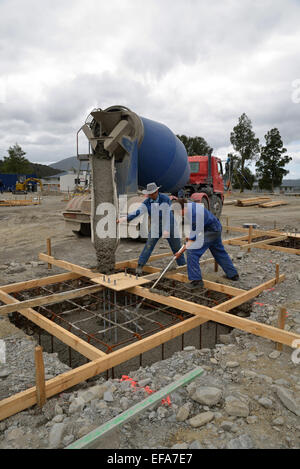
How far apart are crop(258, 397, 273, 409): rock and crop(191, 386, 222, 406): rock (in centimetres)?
30

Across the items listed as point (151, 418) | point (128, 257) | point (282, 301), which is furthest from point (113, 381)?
point (128, 257)

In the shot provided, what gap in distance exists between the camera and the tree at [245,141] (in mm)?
36812

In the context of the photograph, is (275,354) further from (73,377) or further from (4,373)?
(4,373)

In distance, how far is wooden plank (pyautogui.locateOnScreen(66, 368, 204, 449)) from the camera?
6.35 ft

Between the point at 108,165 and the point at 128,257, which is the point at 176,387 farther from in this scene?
the point at 128,257

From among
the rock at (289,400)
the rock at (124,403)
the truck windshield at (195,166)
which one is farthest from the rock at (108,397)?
the truck windshield at (195,166)

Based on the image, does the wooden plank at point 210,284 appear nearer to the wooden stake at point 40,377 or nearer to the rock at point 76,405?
the rock at point 76,405

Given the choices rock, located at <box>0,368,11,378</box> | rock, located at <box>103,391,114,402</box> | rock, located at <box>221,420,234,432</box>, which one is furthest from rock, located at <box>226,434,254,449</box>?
rock, located at <box>0,368,11,378</box>

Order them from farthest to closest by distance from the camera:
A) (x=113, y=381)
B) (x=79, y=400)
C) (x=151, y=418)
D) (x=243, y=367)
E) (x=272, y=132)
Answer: (x=272, y=132)
(x=243, y=367)
(x=113, y=381)
(x=79, y=400)
(x=151, y=418)

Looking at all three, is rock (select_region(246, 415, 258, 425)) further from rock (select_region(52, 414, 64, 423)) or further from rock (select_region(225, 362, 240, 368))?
rock (select_region(52, 414, 64, 423))

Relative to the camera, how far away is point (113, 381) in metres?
2.75

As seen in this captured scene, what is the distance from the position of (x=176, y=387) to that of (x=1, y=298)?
2.91 m

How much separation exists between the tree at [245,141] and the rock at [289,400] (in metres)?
36.3

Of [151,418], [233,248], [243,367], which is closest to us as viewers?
[151,418]
